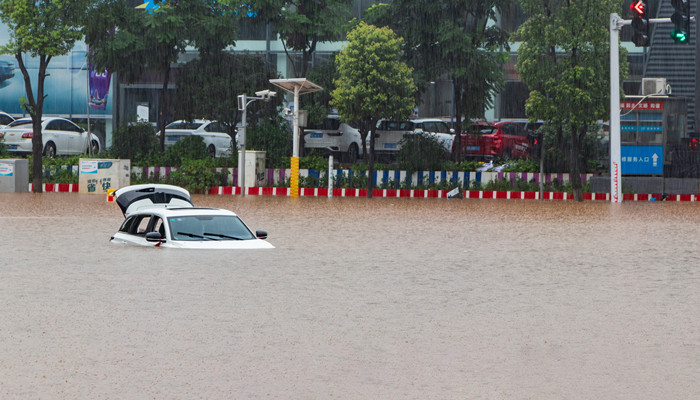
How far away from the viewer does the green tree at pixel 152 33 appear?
39625 mm

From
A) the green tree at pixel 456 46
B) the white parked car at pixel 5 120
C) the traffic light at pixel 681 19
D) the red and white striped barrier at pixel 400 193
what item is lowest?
the red and white striped barrier at pixel 400 193

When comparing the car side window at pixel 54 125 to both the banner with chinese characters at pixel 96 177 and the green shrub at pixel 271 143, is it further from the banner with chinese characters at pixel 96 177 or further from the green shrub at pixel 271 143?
the green shrub at pixel 271 143

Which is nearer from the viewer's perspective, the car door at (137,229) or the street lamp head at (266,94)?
the car door at (137,229)

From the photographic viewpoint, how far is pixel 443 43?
39281mm

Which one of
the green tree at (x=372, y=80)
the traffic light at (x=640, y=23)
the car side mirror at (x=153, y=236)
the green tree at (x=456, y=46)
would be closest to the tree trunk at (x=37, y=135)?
the green tree at (x=372, y=80)

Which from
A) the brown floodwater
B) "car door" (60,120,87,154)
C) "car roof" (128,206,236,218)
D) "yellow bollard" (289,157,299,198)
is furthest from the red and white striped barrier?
"car roof" (128,206,236,218)

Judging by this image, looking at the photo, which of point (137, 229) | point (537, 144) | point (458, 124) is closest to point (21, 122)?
point (458, 124)

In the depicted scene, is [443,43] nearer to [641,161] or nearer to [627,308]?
[641,161]

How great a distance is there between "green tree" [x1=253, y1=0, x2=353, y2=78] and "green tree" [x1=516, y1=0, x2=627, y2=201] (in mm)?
7680

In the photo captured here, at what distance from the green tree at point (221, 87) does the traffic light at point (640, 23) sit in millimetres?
20128

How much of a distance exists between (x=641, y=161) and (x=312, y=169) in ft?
38.6

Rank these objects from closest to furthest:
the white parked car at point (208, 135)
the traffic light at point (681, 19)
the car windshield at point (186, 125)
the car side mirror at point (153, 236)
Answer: the car side mirror at point (153, 236), the traffic light at point (681, 19), the white parked car at point (208, 135), the car windshield at point (186, 125)

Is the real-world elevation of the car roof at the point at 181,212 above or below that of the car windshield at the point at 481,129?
below

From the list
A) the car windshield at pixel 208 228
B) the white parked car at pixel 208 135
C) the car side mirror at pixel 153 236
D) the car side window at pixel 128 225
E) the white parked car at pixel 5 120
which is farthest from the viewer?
the white parked car at pixel 5 120
